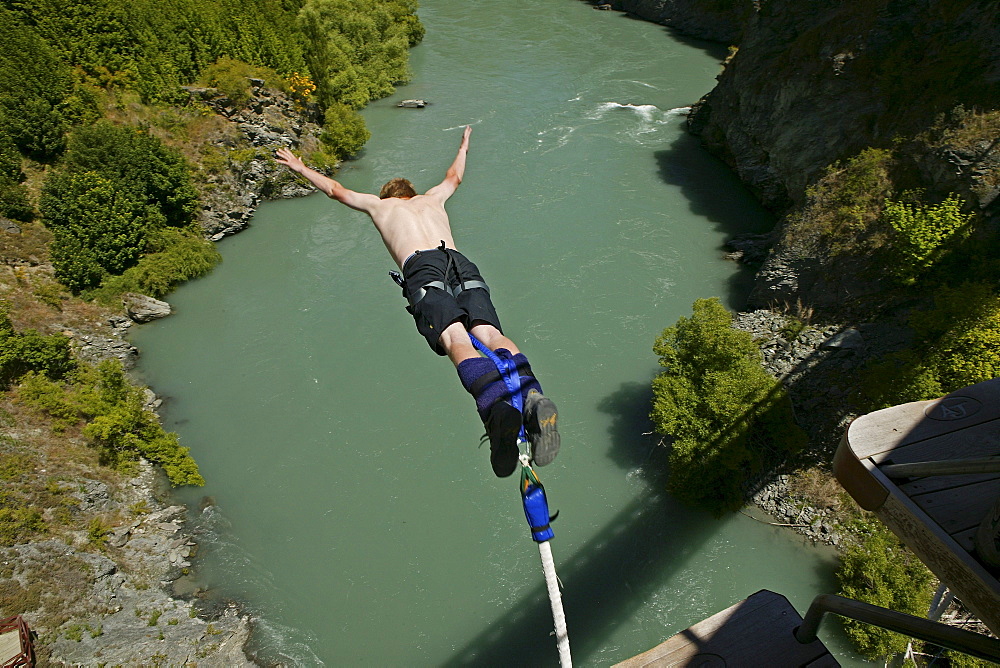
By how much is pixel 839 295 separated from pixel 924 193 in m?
1.92

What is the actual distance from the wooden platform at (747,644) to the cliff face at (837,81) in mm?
10030

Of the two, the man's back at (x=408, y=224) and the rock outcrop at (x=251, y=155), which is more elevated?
the man's back at (x=408, y=224)

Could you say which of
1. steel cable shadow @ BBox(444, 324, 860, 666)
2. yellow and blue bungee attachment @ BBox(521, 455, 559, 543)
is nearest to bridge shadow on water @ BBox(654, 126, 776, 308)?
steel cable shadow @ BBox(444, 324, 860, 666)

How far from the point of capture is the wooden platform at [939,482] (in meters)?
1.66

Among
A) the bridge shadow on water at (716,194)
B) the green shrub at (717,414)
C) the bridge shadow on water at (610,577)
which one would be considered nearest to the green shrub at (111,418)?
the bridge shadow on water at (610,577)

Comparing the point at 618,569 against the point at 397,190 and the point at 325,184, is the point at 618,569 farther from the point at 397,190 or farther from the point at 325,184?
the point at 325,184

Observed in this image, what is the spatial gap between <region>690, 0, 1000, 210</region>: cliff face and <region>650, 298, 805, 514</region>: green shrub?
446 centimetres

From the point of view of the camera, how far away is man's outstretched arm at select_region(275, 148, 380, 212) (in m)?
4.54

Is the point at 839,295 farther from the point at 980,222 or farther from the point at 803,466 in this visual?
the point at 803,466

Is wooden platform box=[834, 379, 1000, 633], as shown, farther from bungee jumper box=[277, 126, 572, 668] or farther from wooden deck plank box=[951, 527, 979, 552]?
bungee jumper box=[277, 126, 572, 668]

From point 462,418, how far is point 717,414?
3900mm

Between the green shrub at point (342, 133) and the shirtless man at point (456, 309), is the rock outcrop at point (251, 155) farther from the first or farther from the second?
the shirtless man at point (456, 309)

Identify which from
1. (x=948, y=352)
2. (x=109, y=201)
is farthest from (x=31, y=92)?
(x=948, y=352)

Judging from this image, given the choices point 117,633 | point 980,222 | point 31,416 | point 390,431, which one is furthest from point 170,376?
point 980,222
